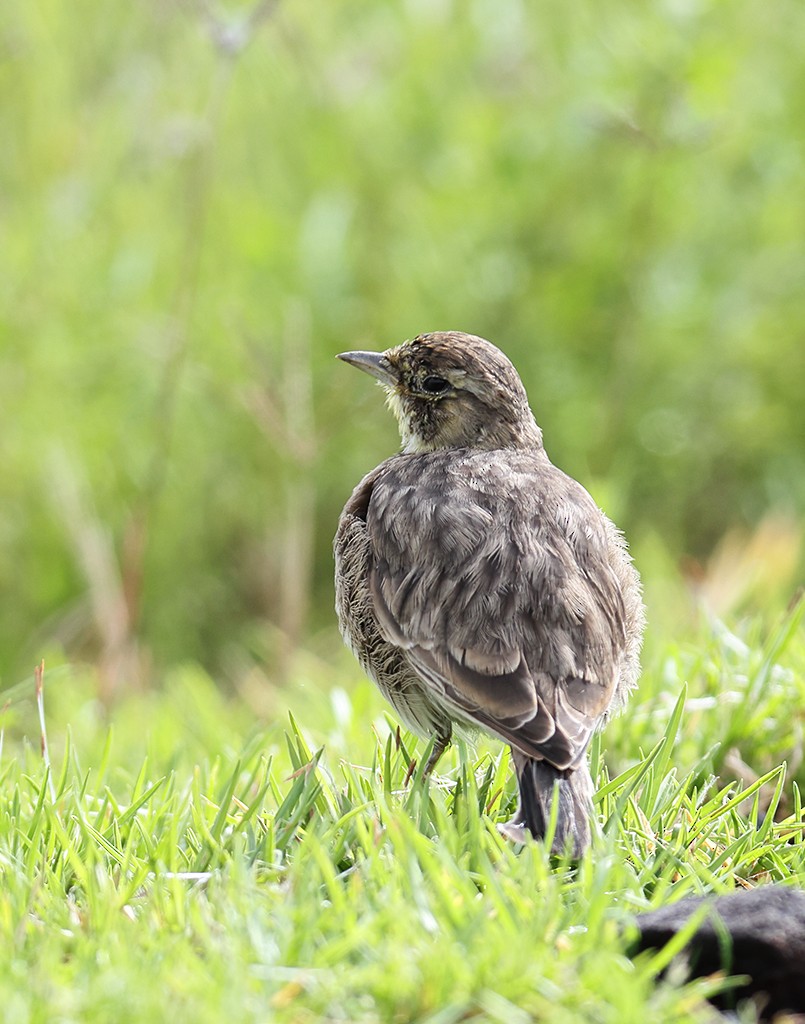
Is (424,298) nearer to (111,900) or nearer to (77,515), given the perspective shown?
(77,515)

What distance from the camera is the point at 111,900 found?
2982 millimetres

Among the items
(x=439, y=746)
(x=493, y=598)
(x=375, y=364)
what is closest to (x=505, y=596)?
(x=493, y=598)

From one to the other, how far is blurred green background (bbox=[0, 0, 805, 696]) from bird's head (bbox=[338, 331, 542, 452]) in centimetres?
214

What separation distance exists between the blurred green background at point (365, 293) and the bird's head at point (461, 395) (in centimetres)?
214

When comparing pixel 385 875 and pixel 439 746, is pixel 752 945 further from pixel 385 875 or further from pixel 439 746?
pixel 439 746

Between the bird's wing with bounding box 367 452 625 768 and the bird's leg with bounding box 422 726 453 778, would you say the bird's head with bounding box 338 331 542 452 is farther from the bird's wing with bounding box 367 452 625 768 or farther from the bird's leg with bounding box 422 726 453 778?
the bird's leg with bounding box 422 726 453 778

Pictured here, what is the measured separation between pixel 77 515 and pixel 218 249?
72.9 inches

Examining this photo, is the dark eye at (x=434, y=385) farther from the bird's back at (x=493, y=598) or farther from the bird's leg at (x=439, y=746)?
the bird's leg at (x=439, y=746)

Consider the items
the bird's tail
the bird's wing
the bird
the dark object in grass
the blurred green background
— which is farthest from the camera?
the blurred green background

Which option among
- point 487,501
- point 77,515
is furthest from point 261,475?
point 487,501

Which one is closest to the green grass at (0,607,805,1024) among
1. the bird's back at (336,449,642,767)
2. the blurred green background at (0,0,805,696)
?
the bird's back at (336,449,642,767)

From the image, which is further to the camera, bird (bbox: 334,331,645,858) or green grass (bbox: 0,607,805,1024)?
bird (bbox: 334,331,645,858)

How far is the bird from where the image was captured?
3.51m

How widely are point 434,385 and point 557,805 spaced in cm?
207
